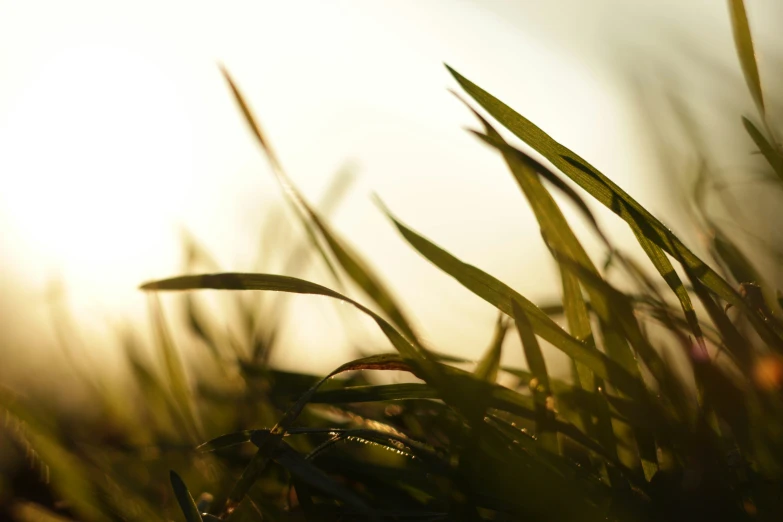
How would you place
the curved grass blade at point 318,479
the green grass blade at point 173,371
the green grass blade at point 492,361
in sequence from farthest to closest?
the green grass blade at point 173,371
the green grass blade at point 492,361
the curved grass blade at point 318,479

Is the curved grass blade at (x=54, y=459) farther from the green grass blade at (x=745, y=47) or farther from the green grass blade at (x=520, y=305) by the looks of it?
the green grass blade at (x=745, y=47)

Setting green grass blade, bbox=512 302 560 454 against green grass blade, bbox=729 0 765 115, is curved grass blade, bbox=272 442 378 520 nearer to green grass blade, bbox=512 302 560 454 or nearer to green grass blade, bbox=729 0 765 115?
green grass blade, bbox=512 302 560 454

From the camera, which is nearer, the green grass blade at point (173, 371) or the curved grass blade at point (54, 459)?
the curved grass blade at point (54, 459)


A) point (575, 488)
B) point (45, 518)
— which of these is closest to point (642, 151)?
point (575, 488)

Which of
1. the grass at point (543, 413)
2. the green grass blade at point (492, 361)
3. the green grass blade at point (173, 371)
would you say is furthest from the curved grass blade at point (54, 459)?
the green grass blade at point (492, 361)

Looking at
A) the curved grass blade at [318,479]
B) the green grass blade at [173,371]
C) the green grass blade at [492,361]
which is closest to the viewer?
the curved grass blade at [318,479]

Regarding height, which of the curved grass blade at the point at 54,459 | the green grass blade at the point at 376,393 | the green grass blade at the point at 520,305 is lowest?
the curved grass blade at the point at 54,459
